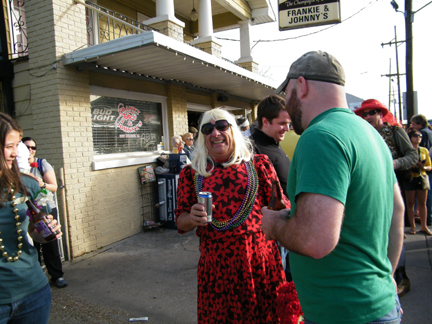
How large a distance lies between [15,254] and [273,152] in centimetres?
216

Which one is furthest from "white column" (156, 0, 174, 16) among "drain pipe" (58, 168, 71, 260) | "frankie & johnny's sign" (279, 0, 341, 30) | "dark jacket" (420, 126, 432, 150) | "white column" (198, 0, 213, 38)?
"dark jacket" (420, 126, 432, 150)

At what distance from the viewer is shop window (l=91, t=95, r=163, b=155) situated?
6.18 metres

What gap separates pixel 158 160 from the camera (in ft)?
23.7

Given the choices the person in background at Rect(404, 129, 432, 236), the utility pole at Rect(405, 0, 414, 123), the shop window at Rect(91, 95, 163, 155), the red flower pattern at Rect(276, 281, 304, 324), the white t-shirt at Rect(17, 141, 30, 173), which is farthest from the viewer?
the utility pole at Rect(405, 0, 414, 123)

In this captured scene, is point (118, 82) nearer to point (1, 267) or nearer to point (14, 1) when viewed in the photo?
point (14, 1)

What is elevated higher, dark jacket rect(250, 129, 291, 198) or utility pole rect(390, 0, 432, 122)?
utility pole rect(390, 0, 432, 122)

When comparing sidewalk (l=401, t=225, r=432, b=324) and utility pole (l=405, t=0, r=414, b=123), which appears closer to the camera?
sidewalk (l=401, t=225, r=432, b=324)

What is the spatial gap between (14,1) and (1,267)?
6.43m

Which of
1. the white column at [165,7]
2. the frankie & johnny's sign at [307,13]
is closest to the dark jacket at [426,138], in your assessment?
the frankie & johnny's sign at [307,13]

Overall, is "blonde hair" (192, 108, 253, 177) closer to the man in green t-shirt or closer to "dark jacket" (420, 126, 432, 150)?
the man in green t-shirt

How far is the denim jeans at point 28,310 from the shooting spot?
1.77m

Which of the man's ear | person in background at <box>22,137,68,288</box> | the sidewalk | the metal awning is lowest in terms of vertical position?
the sidewalk

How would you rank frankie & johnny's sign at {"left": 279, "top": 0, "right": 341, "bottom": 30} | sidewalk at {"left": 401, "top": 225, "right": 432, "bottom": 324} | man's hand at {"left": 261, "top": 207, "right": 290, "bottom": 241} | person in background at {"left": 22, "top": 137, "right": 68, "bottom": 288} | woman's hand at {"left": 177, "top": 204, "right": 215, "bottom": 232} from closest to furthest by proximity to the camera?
man's hand at {"left": 261, "top": 207, "right": 290, "bottom": 241}, woman's hand at {"left": 177, "top": 204, "right": 215, "bottom": 232}, sidewalk at {"left": 401, "top": 225, "right": 432, "bottom": 324}, person in background at {"left": 22, "top": 137, "right": 68, "bottom": 288}, frankie & johnny's sign at {"left": 279, "top": 0, "right": 341, "bottom": 30}

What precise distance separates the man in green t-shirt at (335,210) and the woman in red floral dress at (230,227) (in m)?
0.76
